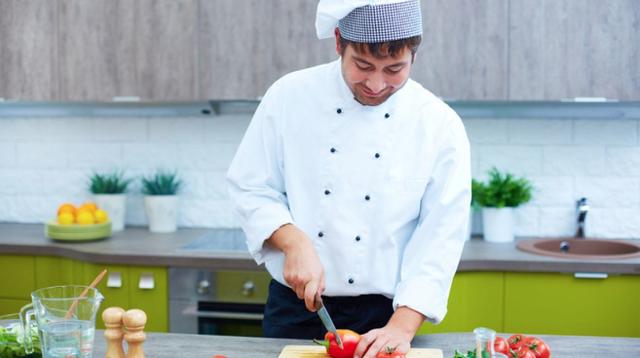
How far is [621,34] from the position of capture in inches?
127

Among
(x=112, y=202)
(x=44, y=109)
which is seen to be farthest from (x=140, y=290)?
(x=44, y=109)

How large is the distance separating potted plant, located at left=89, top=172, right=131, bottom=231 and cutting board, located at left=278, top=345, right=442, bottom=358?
2215mm

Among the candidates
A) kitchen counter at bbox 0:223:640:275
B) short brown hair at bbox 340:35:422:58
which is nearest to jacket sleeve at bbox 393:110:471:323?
short brown hair at bbox 340:35:422:58

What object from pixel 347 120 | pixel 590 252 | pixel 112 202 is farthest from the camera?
pixel 112 202

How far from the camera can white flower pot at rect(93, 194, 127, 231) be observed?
3.77 meters

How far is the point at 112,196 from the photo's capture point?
3.77 m

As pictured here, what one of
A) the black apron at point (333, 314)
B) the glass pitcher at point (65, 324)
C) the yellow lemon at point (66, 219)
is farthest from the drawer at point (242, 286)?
the glass pitcher at point (65, 324)

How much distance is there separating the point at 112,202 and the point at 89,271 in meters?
0.54

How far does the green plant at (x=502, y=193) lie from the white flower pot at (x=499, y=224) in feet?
0.10

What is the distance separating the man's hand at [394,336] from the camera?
1700 mm

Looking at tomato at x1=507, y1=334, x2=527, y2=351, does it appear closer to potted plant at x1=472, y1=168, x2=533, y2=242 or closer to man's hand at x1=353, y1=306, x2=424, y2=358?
man's hand at x1=353, y1=306, x2=424, y2=358

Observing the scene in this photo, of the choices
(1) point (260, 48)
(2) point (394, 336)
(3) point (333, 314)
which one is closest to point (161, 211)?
(1) point (260, 48)

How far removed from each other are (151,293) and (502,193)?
65.2 inches

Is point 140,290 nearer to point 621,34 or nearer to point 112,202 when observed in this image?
point 112,202
